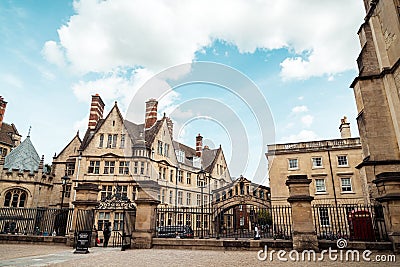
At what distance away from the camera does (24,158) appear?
3061cm

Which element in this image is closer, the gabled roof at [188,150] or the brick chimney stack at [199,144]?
the gabled roof at [188,150]

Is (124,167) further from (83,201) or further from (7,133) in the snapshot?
(7,133)

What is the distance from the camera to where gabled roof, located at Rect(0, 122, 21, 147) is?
34.9m

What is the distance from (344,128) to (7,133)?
44.4m

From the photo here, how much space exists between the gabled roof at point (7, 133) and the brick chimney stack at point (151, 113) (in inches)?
751

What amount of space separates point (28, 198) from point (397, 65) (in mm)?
33173

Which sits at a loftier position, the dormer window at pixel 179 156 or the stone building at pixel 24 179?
the dormer window at pixel 179 156

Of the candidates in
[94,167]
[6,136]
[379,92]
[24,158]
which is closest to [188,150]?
[94,167]

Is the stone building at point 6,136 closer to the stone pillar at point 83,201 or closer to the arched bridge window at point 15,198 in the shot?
the arched bridge window at point 15,198

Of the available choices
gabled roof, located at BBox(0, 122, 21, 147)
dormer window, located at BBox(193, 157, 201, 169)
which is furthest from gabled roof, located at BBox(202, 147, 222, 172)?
gabled roof, located at BBox(0, 122, 21, 147)

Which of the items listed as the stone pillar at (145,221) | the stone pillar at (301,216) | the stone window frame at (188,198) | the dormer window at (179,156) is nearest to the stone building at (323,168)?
the stone window frame at (188,198)

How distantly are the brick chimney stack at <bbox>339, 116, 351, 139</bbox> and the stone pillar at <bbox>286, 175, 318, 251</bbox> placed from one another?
24252mm

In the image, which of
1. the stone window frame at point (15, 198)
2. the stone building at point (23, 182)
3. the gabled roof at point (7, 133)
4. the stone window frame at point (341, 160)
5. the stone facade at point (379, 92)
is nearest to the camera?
the stone facade at point (379, 92)

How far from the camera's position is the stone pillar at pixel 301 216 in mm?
10086
